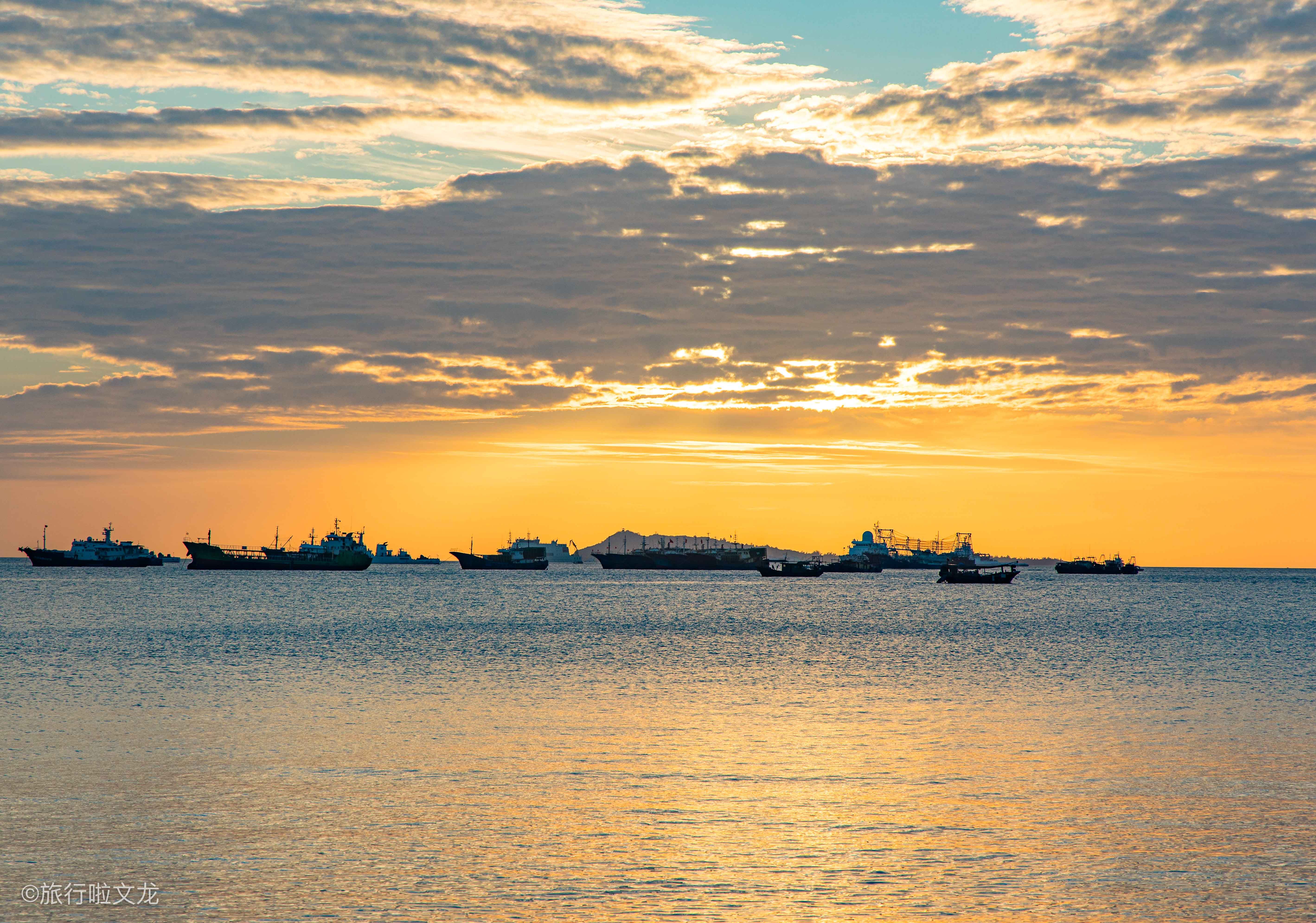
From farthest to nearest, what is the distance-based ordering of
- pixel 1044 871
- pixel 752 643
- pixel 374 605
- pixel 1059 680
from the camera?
1. pixel 374 605
2. pixel 752 643
3. pixel 1059 680
4. pixel 1044 871

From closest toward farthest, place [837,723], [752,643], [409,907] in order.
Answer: [409,907], [837,723], [752,643]

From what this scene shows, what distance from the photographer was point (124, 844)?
23.5 metres

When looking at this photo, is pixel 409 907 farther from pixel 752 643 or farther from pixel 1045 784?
pixel 752 643

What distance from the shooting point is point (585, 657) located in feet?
235

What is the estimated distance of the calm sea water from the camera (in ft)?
68.1

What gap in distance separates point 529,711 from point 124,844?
2259 cm

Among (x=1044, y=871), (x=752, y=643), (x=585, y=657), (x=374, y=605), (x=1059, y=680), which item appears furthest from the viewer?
(x=374, y=605)

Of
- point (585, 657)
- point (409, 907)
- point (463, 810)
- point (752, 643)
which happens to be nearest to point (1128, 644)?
point (752, 643)

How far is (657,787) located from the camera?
29578 mm

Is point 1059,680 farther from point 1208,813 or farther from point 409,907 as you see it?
point 409,907

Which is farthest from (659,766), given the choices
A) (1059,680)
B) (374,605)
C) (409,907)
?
(374,605)

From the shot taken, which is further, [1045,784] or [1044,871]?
[1045,784]

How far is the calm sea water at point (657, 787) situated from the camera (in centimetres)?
2075

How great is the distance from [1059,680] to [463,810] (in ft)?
144
